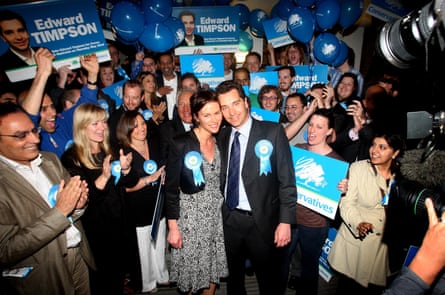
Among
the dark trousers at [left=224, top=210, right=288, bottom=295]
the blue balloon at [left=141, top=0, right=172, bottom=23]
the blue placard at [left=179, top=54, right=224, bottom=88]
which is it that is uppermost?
the blue balloon at [left=141, top=0, right=172, bottom=23]

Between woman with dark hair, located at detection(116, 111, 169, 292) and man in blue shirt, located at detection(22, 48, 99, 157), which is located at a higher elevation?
man in blue shirt, located at detection(22, 48, 99, 157)

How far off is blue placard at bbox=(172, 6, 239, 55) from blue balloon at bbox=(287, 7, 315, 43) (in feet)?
3.73

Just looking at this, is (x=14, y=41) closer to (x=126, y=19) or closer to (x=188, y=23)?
(x=126, y=19)

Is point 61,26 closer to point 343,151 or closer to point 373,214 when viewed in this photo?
point 343,151

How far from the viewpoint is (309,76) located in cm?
435

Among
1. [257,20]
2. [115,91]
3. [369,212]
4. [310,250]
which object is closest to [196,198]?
[310,250]

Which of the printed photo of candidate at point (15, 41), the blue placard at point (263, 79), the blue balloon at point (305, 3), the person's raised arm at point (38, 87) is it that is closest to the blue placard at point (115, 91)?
the printed photo of candidate at point (15, 41)

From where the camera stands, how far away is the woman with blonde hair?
2.10 metres

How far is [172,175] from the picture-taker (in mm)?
2125

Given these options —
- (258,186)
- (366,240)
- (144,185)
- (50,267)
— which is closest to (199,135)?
(258,186)

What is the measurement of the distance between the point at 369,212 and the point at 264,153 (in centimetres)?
105

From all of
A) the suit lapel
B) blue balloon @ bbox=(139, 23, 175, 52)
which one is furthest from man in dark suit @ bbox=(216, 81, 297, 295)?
blue balloon @ bbox=(139, 23, 175, 52)

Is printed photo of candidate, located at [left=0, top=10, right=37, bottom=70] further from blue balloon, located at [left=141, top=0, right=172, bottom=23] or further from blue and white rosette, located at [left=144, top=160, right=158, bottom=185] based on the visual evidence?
blue balloon, located at [left=141, top=0, right=172, bottom=23]

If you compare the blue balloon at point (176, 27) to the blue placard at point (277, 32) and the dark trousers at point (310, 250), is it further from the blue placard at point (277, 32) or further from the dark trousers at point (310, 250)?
the dark trousers at point (310, 250)
